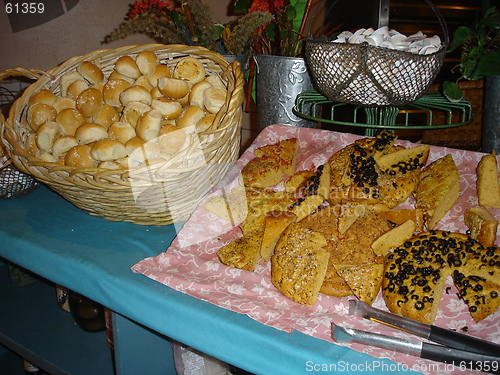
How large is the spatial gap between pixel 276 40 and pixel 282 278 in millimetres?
908

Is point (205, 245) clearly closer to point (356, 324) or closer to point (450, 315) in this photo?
point (356, 324)

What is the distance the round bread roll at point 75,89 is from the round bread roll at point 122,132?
24 cm

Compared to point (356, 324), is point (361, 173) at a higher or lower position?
higher

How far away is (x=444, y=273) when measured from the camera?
0.73 m

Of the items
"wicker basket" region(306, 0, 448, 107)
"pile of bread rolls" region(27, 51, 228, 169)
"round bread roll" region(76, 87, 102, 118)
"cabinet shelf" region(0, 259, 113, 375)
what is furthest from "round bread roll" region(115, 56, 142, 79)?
"cabinet shelf" region(0, 259, 113, 375)

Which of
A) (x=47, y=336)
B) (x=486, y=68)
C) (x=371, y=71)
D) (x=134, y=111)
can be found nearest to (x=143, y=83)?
(x=134, y=111)

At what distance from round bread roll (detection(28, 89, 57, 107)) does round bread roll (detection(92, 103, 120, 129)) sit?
0.47ft

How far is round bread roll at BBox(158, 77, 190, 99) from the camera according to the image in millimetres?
1043

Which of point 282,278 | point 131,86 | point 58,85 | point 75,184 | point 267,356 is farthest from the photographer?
point 58,85

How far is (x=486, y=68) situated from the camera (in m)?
1.13

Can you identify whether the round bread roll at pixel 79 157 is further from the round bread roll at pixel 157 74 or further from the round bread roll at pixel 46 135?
the round bread roll at pixel 157 74

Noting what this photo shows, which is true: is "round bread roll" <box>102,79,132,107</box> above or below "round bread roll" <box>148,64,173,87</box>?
below

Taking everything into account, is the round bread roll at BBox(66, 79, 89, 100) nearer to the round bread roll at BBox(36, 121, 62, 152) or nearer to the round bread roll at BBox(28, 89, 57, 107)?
the round bread roll at BBox(28, 89, 57, 107)

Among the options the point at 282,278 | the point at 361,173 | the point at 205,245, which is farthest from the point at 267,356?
the point at 361,173
